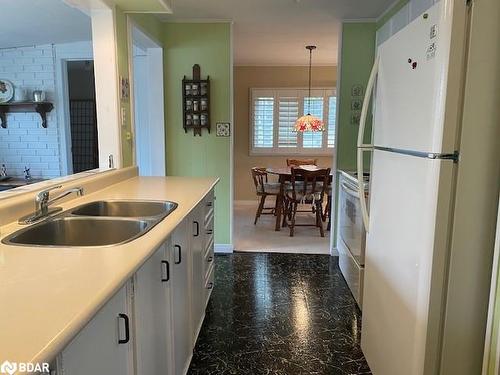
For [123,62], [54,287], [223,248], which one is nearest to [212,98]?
[123,62]

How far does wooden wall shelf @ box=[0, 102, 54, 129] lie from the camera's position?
13.3ft

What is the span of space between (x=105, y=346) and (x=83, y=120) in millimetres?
5427

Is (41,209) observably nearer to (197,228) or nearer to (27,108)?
(197,228)

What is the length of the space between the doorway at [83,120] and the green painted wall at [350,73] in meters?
3.53

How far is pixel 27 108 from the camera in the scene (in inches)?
161

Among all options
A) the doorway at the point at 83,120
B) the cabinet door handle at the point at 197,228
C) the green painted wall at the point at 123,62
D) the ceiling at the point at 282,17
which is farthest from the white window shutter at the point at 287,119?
the cabinet door handle at the point at 197,228

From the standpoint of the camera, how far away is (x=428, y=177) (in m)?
1.35

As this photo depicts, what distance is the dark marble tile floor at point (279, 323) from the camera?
6.94 ft

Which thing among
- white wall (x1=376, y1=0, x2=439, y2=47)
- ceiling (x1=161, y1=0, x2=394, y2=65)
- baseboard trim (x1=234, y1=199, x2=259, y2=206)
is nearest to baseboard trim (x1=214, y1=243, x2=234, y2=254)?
ceiling (x1=161, y1=0, x2=394, y2=65)

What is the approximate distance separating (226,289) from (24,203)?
186cm

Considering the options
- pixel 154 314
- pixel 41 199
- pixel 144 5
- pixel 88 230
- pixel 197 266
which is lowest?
pixel 197 266

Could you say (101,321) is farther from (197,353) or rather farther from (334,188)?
(334,188)

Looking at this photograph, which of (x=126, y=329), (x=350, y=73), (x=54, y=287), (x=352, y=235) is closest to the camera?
(x=54, y=287)

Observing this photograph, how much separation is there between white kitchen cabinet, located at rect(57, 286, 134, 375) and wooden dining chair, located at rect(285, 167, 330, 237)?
12.1ft
